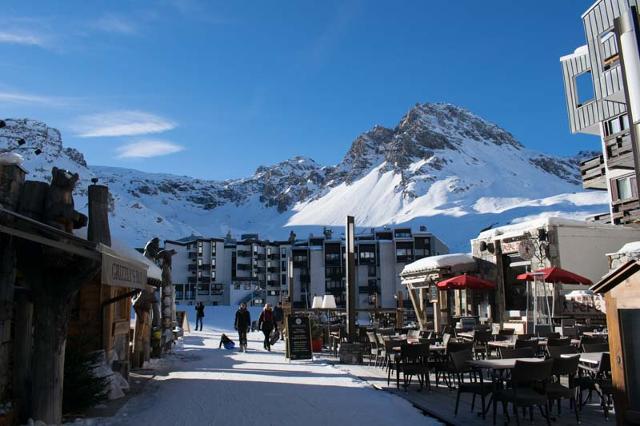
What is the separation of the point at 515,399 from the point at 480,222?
10718cm

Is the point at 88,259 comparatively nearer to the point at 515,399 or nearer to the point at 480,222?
the point at 515,399

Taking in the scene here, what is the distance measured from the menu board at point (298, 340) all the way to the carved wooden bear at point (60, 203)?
7.98 meters

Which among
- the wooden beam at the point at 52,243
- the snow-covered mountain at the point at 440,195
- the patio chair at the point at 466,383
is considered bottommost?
the patio chair at the point at 466,383

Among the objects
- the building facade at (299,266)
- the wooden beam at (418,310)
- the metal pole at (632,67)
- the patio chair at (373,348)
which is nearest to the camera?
the metal pole at (632,67)

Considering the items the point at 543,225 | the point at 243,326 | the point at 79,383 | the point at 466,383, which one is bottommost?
the point at 466,383

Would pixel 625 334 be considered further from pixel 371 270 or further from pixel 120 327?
pixel 371 270

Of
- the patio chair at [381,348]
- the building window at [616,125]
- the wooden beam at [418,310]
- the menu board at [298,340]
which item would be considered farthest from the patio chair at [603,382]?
the building window at [616,125]

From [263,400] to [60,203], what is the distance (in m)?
3.80

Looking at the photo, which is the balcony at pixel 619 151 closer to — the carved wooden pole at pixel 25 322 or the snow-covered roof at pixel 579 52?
the snow-covered roof at pixel 579 52

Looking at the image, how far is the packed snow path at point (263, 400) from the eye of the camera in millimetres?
6680

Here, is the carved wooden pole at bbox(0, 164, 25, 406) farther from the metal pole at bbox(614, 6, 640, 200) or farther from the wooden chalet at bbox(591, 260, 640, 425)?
the metal pole at bbox(614, 6, 640, 200)

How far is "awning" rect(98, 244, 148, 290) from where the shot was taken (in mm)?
6090

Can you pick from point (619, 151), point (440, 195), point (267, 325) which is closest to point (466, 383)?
point (267, 325)

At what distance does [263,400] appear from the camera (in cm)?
795
